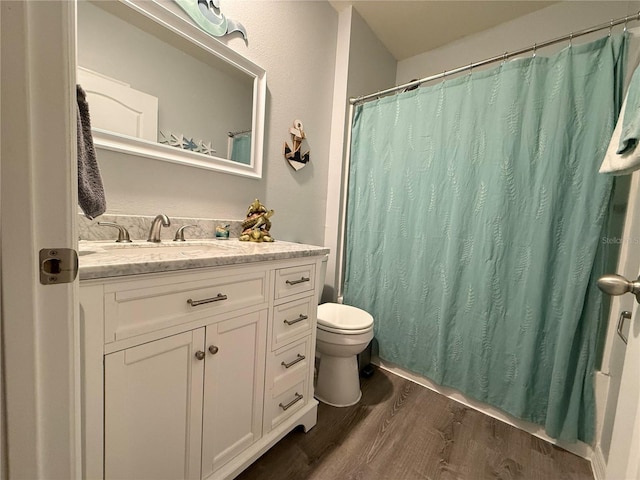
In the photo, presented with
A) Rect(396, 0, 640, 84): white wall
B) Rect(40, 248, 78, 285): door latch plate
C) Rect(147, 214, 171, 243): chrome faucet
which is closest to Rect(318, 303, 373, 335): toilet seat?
Rect(147, 214, 171, 243): chrome faucet

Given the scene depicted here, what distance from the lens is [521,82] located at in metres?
1.33

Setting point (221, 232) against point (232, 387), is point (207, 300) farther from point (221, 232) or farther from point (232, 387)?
point (221, 232)

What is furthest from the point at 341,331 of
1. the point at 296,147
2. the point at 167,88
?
the point at 167,88

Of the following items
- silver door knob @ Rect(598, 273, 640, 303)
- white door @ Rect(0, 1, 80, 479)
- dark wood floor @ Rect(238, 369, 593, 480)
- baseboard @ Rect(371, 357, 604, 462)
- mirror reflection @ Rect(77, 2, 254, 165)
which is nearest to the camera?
white door @ Rect(0, 1, 80, 479)

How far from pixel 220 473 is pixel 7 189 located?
41.8 inches

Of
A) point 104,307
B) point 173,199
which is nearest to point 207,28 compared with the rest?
point 173,199

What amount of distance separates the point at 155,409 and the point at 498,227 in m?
1.60

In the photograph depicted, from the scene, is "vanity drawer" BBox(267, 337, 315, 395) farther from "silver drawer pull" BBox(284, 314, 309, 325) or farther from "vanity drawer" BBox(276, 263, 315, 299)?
"vanity drawer" BBox(276, 263, 315, 299)

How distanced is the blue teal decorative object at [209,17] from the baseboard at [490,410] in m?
2.13

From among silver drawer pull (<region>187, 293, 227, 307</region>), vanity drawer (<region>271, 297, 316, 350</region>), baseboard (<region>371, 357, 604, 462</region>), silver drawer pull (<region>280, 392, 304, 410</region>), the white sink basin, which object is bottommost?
baseboard (<region>371, 357, 604, 462</region>)

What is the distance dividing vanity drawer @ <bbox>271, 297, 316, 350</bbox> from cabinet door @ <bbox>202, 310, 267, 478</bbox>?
62 millimetres

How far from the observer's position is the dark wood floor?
1.12m

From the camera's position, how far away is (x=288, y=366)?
45.2 inches

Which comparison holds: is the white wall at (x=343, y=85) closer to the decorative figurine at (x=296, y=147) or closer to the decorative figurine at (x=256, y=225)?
the decorative figurine at (x=296, y=147)
